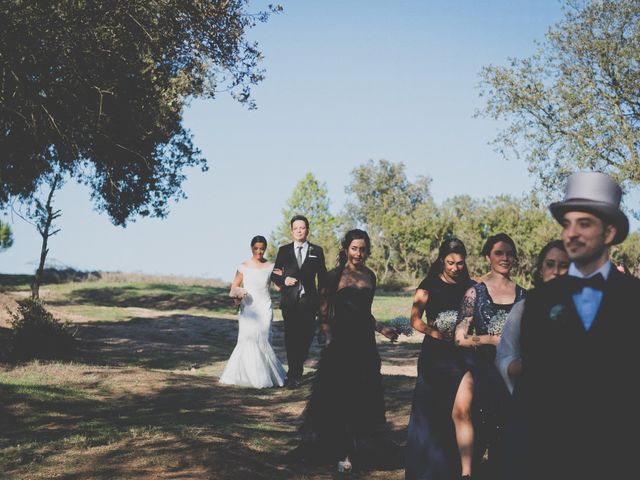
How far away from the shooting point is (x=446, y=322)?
262 inches

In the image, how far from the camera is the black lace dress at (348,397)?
23.7 feet

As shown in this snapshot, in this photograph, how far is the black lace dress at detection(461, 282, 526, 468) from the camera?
6215mm

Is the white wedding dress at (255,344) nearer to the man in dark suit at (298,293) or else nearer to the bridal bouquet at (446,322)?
the man in dark suit at (298,293)

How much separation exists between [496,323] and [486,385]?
70 centimetres

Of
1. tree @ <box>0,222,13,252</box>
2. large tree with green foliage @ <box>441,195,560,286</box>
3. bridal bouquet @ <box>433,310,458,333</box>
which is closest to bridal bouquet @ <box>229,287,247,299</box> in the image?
bridal bouquet @ <box>433,310,458,333</box>

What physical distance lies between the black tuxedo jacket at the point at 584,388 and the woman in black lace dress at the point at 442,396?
3428 millimetres

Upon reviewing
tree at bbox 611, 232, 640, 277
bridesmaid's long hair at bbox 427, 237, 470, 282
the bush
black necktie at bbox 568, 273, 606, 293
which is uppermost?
tree at bbox 611, 232, 640, 277

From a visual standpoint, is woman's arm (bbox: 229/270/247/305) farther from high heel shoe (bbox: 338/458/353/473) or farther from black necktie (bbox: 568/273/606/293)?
black necktie (bbox: 568/273/606/293)

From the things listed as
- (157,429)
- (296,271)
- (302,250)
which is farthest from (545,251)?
(296,271)

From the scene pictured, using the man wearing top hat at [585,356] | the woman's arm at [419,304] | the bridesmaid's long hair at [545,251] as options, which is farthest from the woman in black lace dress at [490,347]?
the man wearing top hat at [585,356]

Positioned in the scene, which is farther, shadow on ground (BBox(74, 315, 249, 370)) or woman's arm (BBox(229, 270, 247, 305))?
shadow on ground (BBox(74, 315, 249, 370))

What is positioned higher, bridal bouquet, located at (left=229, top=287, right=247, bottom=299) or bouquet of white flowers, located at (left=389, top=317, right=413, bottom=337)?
bridal bouquet, located at (left=229, top=287, right=247, bottom=299)

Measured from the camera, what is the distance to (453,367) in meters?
6.55

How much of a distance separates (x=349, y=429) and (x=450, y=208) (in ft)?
161
